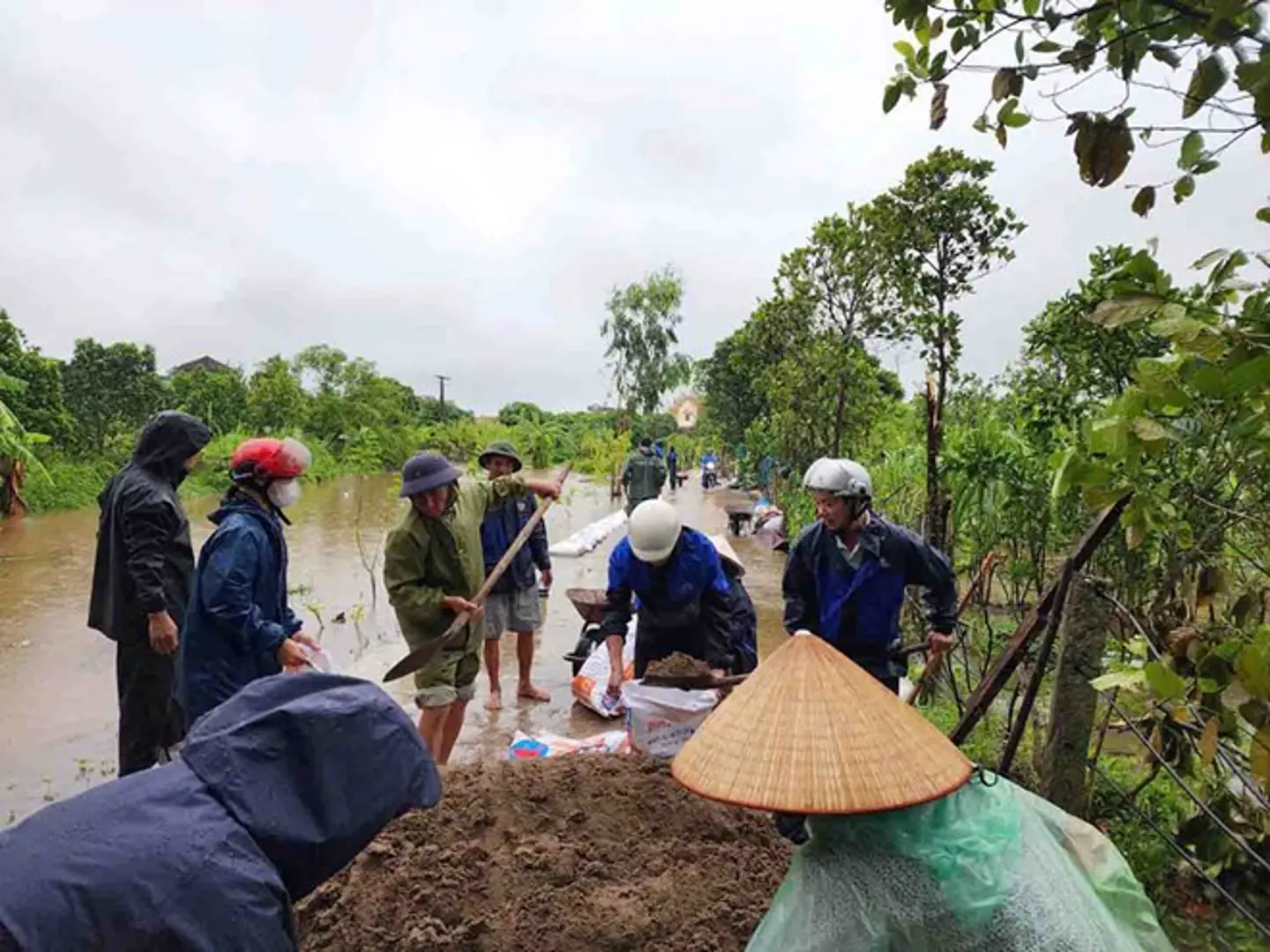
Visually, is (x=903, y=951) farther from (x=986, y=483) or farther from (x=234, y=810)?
(x=986, y=483)

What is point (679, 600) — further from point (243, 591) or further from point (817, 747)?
point (817, 747)

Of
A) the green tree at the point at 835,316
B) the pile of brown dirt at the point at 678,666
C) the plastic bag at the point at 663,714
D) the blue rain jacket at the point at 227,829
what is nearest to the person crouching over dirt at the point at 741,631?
the pile of brown dirt at the point at 678,666

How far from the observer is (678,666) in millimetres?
3764

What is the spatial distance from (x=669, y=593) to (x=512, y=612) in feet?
6.46

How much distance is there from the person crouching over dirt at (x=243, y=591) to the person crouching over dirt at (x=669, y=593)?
137cm

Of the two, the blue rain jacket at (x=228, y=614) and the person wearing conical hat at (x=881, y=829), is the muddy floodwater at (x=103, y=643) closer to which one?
the blue rain jacket at (x=228, y=614)

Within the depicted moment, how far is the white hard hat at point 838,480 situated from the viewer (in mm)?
3346

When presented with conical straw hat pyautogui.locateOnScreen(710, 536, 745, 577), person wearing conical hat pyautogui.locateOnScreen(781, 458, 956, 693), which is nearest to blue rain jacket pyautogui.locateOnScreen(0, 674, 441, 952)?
person wearing conical hat pyautogui.locateOnScreen(781, 458, 956, 693)

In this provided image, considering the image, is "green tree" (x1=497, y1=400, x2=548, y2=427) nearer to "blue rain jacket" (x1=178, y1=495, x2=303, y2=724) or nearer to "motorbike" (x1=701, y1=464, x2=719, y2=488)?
"motorbike" (x1=701, y1=464, x2=719, y2=488)

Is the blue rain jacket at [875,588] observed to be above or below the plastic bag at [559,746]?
above

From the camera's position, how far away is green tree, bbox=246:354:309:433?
97.4 feet

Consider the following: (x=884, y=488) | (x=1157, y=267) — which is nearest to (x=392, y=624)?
(x=884, y=488)

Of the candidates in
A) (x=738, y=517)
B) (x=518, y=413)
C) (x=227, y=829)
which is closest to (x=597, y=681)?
(x=227, y=829)

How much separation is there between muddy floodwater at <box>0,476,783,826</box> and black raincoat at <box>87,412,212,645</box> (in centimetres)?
137
